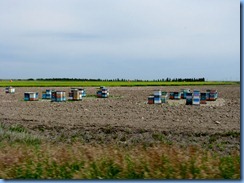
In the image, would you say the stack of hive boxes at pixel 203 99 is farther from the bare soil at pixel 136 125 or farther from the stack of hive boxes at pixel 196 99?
the bare soil at pixel 136 125

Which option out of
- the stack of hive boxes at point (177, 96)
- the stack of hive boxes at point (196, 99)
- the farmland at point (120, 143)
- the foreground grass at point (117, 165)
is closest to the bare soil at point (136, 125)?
the farmland at point (120, 143)

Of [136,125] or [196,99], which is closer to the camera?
[136,125]

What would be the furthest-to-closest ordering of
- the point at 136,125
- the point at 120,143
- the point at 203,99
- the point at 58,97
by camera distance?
the point at 58,97
the point at 203,99
the point at 136,125
the point at 120,143

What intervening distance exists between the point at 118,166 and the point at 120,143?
5.79 meters

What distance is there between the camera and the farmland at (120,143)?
582 centimetres

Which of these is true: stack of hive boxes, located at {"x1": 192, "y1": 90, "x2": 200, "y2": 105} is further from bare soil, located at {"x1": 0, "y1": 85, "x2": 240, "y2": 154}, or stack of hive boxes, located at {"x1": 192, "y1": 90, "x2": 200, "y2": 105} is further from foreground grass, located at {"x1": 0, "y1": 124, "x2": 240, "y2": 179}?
foreground grass, located at {"x1": 0, "y1": 124, "x2": 240, "y2": 179}

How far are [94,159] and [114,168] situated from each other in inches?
15.9

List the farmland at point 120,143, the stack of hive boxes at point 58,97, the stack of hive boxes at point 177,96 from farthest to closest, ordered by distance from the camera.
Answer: the stack of hive boxes at point 177,96 → the stack of hive boxes at point 58,97 → the farmland at point 120,143

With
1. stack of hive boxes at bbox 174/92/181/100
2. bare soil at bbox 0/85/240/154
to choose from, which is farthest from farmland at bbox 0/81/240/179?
stack of hive boxes at bbox 174/92/181/100

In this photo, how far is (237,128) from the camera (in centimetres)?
1462

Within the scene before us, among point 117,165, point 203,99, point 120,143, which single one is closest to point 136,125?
point 120,143

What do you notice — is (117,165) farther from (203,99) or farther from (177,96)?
(177,96)

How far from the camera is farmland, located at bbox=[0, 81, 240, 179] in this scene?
19.1 feet

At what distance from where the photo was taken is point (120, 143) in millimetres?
11688
